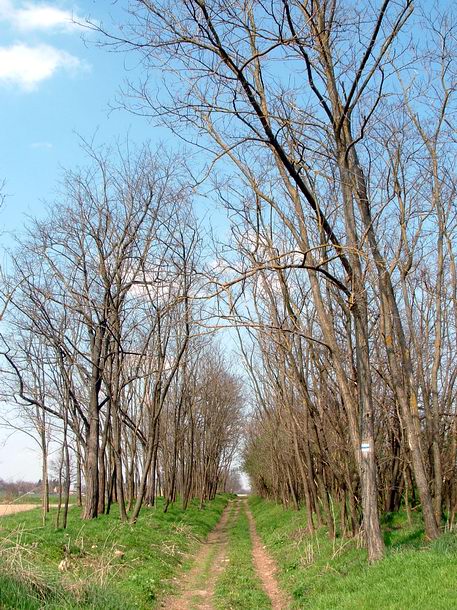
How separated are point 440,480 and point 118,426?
1061 centimetres

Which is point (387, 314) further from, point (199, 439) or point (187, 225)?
point (199, 439)

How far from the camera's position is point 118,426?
1925cm

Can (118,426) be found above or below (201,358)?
A: below

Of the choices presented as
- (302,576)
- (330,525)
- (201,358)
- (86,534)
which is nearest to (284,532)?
(330,525)

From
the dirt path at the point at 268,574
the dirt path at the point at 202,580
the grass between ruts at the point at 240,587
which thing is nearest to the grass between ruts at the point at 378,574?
the dirt path at the point at 268,574

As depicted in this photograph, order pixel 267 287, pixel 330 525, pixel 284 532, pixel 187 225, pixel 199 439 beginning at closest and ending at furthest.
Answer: pixel 330 525, pixel 267 287, pixel 284 532, pixel 187 225, pixel 199 439

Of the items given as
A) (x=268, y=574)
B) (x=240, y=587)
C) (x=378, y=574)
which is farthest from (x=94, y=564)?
(x=378, y=574)

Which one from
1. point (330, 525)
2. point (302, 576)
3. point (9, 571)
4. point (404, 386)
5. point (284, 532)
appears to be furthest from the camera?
point (284, 532)

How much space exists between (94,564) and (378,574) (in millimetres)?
4999

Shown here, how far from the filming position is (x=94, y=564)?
10.3 metres

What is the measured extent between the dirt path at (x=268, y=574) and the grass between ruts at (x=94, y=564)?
1.73 m

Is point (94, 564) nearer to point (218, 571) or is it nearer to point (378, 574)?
point (218, 571)

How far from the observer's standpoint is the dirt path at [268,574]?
31.4 feet

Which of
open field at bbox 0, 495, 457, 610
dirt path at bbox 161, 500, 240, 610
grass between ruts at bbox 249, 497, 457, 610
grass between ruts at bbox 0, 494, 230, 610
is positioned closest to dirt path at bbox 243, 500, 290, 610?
open field at bbox 0, 495, 457, 610
